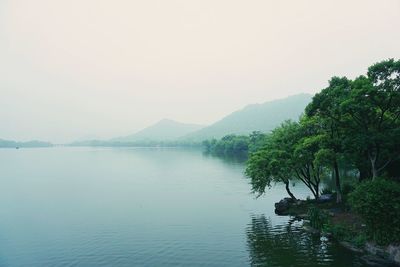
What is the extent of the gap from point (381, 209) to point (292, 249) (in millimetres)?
10364

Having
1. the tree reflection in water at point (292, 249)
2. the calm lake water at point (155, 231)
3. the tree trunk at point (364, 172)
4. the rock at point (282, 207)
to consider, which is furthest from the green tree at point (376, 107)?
the rock at point (282, 207)

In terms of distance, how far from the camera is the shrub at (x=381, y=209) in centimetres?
2812

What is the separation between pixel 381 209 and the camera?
1123 inches

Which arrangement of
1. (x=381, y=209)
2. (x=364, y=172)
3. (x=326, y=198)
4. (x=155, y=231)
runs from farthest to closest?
(x=326, y=198), (x=364, y=172), (x=155, y=231), (x=381, y=209)

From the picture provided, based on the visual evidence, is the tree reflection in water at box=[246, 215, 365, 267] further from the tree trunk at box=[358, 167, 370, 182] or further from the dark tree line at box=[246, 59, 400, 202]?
the tree trunk at box=[358, 167, 370, 182]

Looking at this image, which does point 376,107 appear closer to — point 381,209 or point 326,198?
point 381,209

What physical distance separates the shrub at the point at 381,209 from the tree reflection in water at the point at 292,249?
3.53 meters

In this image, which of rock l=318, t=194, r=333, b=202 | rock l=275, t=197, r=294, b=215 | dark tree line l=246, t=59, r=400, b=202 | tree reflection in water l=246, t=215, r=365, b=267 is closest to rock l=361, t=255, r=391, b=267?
tree reflection in water l=246, t=215, r=365, b=267

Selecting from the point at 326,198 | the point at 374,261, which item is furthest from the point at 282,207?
the point at 374,261

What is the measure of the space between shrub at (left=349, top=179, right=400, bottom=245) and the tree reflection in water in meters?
3.53

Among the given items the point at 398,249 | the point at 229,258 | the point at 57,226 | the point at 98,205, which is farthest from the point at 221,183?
the point at 398,249

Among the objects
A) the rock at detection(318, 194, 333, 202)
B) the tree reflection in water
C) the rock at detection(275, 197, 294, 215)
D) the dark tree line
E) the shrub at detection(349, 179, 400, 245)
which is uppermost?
the dark tree line

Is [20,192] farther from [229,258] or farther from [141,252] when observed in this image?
[229,258]

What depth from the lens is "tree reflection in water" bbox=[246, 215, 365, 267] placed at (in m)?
30.5
